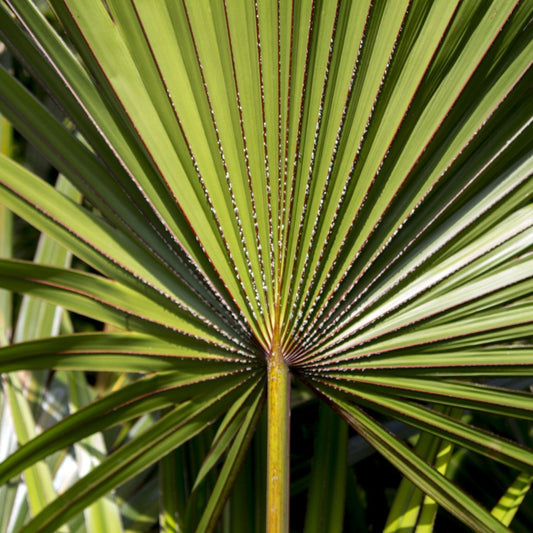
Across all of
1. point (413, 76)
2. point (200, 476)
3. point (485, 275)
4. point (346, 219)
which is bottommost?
point (200, 476)

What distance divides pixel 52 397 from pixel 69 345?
0.49m

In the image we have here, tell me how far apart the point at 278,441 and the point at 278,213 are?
289mm

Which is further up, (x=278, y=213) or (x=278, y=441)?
(x=278, y=213)

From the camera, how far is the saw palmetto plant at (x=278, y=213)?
667 millimetres

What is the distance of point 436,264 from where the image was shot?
76cm

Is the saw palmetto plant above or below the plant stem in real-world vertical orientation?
above

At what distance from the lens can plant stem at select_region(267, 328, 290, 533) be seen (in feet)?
2.50

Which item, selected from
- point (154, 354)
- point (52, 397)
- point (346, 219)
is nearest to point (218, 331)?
point (154, 354)

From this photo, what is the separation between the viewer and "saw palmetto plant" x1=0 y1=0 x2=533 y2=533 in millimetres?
667

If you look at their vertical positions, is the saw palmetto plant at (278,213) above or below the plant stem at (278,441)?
above

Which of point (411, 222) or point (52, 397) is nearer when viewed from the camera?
point (411, 222)

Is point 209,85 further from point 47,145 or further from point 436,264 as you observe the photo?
point 436,264

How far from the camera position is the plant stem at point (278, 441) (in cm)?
76

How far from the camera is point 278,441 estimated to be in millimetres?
777
